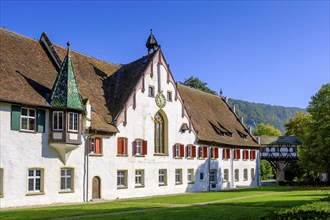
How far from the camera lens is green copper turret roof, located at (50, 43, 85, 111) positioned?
1203 inches

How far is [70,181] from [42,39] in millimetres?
13690

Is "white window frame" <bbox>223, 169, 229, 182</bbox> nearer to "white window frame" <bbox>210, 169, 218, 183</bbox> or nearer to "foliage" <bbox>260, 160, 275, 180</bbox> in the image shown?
"white window frame" <bbox>210, 169, 218, 183</bbox>

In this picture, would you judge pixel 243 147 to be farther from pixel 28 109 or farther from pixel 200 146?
pixel 28 109

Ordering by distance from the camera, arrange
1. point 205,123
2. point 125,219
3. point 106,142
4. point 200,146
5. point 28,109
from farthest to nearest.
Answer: point 205,123, point 200,146, point 106,142, point 28,109, point 125,219

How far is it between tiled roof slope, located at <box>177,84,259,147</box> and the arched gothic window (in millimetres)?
5880

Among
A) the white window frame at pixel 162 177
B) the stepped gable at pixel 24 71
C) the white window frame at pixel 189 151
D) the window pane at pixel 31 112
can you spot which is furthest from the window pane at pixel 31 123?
the white window frame at pixel 189 151

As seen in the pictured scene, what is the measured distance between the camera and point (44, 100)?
30312 millimetres

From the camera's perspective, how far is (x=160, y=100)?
4247 cm

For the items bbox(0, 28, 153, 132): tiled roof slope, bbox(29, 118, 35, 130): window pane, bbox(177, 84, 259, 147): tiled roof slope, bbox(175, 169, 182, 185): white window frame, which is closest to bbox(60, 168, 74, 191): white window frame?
bbox(0, 28, 153, 132): tiled roof slope

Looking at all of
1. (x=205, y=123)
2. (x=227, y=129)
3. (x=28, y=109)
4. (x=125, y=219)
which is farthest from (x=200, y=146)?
(x=125, y=219)

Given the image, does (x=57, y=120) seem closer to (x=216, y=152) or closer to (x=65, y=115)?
(x=65, y=115)

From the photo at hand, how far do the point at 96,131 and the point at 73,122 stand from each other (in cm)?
303

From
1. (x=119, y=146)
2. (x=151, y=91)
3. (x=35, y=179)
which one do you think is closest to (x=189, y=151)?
(x=151, y=91)

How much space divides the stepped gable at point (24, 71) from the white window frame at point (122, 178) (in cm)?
1009
